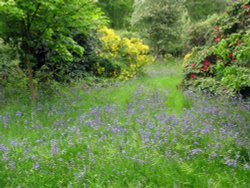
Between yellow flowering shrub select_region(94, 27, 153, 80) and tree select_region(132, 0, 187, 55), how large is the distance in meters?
7.58

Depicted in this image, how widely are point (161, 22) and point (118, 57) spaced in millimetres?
8846

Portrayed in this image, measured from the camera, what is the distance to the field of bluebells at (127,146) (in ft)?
13.0

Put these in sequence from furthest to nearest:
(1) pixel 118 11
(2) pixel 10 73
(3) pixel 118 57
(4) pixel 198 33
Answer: (1) pixel 118 11
(4) pixel 198 33
(3) pixel 118 57
(2) pixel 10 73

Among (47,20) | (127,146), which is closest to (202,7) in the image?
(47,20)

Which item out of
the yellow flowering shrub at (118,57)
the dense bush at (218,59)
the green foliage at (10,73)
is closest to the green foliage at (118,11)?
the yellow flowering shrub at (118,57)

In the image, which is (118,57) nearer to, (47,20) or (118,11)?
(47,20)

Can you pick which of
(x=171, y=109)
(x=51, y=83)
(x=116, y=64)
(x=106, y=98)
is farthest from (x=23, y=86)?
(x=171, y=109)

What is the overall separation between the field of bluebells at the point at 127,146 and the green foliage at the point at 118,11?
2950 centimetres

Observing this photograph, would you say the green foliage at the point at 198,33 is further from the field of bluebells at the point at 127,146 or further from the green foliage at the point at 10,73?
the field of bluebells at the point at 127,146

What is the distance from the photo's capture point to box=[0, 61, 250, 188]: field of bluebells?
3957mm

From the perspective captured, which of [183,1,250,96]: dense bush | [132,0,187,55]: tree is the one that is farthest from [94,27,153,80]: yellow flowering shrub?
[132,0,187,55]: tree

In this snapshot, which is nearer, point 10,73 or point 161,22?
point 10,73

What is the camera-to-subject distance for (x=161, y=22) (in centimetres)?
2138

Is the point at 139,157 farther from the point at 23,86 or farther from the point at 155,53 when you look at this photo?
the point at 155,53
